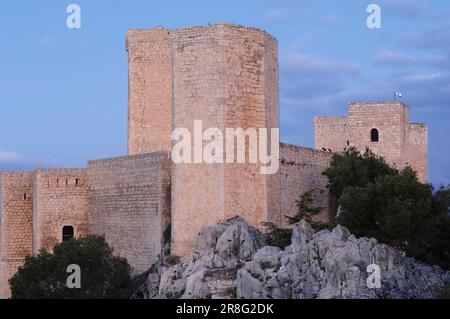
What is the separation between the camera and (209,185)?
23703 mm

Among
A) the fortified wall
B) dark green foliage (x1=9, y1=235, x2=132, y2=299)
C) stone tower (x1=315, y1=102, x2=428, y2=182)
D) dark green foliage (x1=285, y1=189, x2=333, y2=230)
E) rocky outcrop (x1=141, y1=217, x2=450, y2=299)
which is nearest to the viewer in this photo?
rocky outcrop (x1=141, y1=217, x2=450, y2=299)

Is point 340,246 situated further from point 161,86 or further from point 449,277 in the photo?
point 161,86

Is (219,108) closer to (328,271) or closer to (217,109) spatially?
(217,109)

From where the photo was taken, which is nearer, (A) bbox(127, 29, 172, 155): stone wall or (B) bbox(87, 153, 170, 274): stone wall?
(B) bbox(87, 153, 170, 274): stone wall

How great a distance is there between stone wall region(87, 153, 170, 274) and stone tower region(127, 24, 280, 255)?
6.11 ft

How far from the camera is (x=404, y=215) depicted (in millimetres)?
24672

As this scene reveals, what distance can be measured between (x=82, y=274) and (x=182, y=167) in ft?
11.7

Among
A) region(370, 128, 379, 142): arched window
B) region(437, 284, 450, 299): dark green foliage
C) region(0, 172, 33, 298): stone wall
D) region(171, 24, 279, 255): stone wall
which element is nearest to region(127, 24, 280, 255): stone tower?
region(171, 24, 279, 255): stone wall

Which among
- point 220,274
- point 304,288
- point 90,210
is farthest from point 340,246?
point 90,210

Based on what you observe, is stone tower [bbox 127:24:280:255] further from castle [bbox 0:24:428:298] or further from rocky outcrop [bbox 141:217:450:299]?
rocky outcrop [bbox 141:217:450:299]

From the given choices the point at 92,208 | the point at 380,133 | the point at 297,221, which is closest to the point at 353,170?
the point at 297,221

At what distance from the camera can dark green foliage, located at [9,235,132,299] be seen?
2447 cm

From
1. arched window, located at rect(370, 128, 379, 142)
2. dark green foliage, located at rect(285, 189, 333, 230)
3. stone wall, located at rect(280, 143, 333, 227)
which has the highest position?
arched window, located at rect(370, 128, 379, 142)
